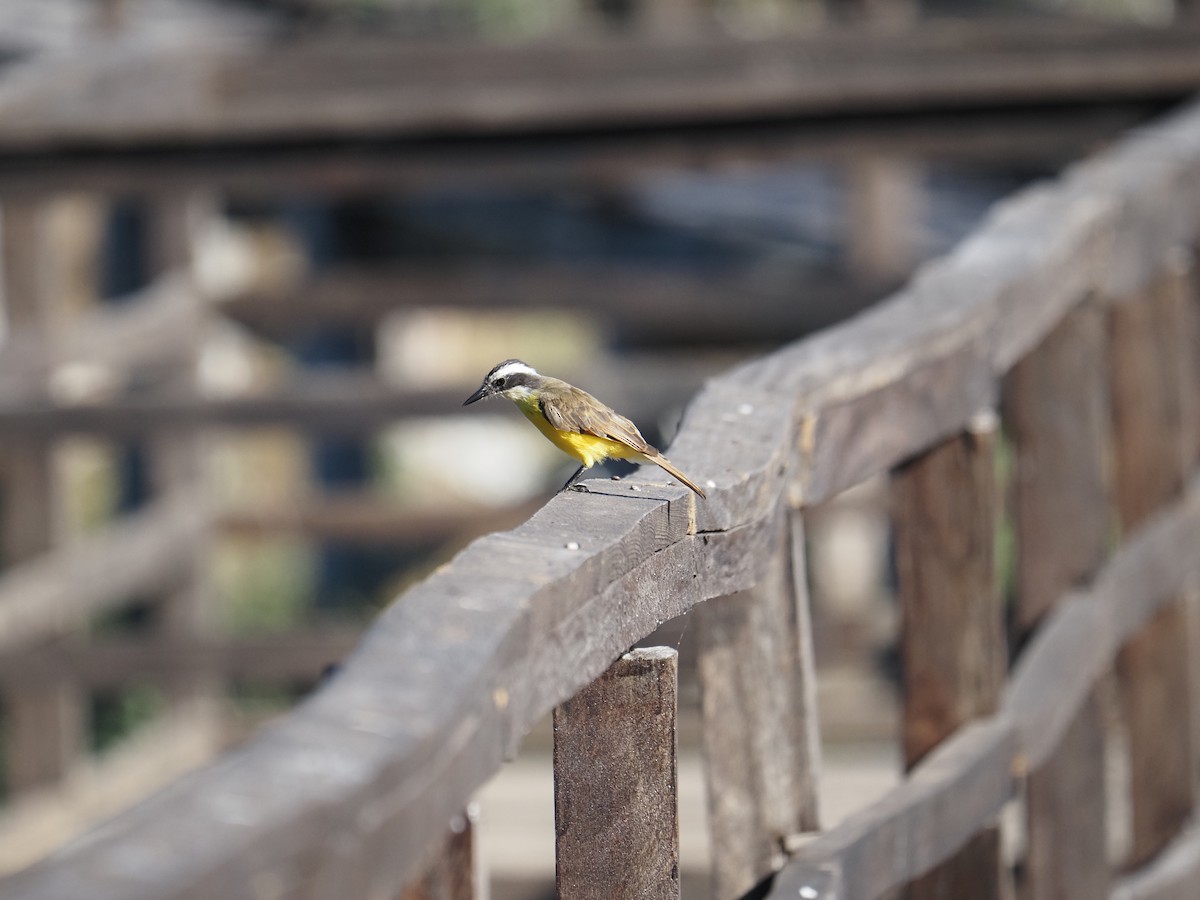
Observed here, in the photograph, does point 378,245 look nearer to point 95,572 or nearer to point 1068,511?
point 95,572

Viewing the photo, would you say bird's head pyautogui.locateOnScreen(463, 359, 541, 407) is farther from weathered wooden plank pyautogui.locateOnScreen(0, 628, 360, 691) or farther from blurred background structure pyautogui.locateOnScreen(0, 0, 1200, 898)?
weathered wooden plank pyautogui.locateOnScreen(0, 628, 360, 691)

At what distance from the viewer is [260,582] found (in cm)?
1027

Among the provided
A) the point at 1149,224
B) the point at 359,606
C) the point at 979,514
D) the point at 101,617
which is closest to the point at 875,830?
the point at 979,514

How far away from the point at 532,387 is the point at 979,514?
56 centimetres

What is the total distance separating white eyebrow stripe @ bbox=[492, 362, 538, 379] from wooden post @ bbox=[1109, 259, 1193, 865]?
1.09m

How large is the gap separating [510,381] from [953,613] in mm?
607

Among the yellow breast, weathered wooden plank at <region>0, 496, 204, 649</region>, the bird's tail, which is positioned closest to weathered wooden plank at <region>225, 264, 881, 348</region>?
weathered wooden plank at <region>0, 496, 204, 649</region>

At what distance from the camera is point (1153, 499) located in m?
2.69

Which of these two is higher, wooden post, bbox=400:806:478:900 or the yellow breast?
the yellow breast

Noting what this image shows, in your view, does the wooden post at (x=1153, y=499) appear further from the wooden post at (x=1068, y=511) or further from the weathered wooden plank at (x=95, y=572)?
the weathered wooden plank at (x=95, y=572)

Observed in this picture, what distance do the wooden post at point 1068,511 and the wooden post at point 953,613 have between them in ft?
0.98

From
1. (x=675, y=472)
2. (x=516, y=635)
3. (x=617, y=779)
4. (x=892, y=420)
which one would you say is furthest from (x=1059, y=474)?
(x=516, y=635)

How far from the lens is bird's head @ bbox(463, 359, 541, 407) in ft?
6.70

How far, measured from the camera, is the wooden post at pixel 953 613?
195 centimetres
